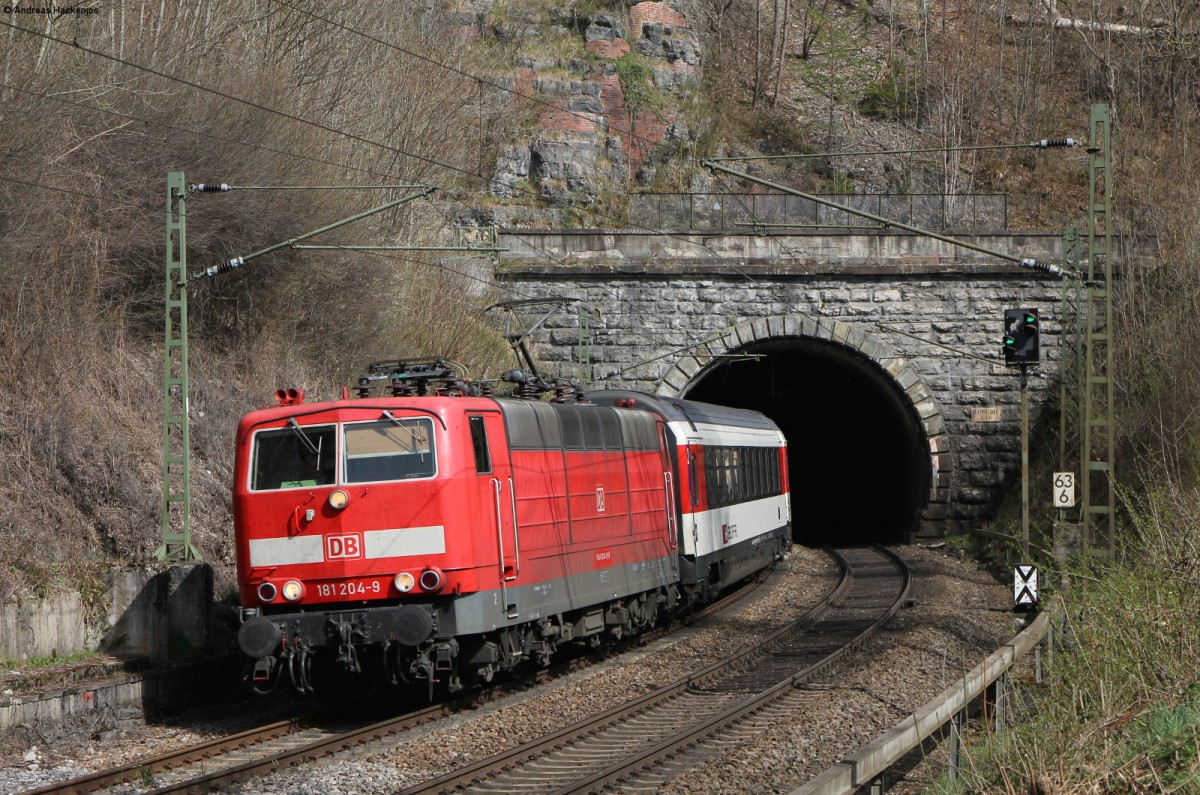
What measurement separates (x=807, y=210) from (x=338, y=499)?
73.4ft

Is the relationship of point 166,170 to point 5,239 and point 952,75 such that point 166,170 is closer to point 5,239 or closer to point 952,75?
point 5,239

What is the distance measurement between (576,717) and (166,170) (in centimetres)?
1230

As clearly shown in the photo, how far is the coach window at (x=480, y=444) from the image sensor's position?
39.7ft

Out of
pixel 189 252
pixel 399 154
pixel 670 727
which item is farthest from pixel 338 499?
pixel 399 154

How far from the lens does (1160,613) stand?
9.75m

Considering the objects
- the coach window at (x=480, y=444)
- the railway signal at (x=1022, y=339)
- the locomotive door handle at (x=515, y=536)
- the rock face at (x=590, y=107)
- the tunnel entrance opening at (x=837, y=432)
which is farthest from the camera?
the rock face at (x=590, y=107)

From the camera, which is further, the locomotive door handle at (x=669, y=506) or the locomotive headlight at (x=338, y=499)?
the locomotive door handle at (x=669, y=506)

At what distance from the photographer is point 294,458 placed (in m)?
12.0

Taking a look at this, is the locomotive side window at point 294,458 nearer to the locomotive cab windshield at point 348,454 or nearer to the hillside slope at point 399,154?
the locomotive cab windshield at point 348,454

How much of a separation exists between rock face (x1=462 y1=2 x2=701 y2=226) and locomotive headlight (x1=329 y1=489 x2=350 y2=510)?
23.4 metres

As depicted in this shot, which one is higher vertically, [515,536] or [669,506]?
[515,536]

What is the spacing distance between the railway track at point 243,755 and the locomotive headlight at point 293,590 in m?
1.08

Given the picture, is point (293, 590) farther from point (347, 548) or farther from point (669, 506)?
point (669, 506)

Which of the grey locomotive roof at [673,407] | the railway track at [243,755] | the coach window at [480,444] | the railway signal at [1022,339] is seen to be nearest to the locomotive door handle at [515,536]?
the coach window at [480,444]
